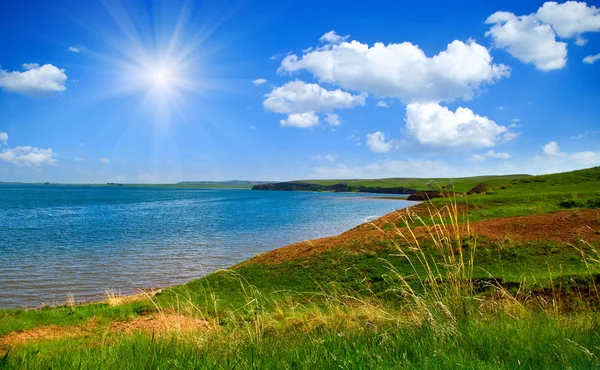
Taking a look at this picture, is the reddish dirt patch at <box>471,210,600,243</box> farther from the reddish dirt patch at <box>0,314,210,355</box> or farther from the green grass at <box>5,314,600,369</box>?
the reddish dirt patch at <box>0,314,210,355</box>

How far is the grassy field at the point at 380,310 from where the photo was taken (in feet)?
12.3

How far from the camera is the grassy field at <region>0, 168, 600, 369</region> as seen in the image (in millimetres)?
3738

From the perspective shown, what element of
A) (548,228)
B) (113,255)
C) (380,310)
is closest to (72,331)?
(380,310)

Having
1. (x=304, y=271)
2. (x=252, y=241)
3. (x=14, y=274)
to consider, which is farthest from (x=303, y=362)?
(x=252, y=241)

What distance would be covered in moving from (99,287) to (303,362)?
705 inches

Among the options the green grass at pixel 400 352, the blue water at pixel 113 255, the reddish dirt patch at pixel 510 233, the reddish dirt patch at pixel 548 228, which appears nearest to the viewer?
the green grass at pixel 400 352

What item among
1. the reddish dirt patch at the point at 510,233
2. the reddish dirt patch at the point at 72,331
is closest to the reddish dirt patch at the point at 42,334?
the reddish dirt patch at the point at 72,331

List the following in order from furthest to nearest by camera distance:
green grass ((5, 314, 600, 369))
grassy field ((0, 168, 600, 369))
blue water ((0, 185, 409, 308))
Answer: blue water ((0, 185, 409, 308)) → grassy field ((0, 168, 600, 369)) → green grass ((5, 314, 600, 369))

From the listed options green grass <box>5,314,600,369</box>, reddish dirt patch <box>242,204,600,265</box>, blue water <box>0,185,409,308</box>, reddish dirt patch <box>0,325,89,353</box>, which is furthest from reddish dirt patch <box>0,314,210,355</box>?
reddish dirt patch <box>242,204,600,265</box>

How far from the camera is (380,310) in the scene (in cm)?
575

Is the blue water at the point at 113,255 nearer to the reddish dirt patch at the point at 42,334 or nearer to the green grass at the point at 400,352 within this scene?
the reddish dirt patch at the point at 42,334

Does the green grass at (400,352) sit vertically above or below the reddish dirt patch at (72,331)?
above

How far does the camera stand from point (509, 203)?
80.5ft

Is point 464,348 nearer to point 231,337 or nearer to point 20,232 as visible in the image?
point 231,337
